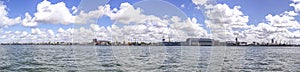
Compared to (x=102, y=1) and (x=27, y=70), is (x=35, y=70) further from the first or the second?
(x=102, y=1)

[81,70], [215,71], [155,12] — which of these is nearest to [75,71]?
[81,70]

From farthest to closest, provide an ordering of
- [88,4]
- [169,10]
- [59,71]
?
[59,71]
[169,10]
[88,4]

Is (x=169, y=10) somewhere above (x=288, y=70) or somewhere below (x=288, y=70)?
above

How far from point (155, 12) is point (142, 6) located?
102cm

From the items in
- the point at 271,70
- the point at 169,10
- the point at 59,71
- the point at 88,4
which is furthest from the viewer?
the point at 271,70

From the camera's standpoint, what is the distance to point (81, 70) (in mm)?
28141

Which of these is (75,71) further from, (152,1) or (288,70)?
(288,70)

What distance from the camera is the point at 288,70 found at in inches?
1256

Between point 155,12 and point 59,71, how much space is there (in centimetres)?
1256

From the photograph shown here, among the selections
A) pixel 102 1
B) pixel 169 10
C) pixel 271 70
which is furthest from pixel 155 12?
pixel 271 70

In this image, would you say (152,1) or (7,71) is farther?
(7,71)

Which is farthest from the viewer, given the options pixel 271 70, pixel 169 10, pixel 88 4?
pixel 271 70

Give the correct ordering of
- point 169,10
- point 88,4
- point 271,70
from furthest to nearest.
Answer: point 271,70 → point 169,10 → point 88,4

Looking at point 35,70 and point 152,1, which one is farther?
point 35,70
